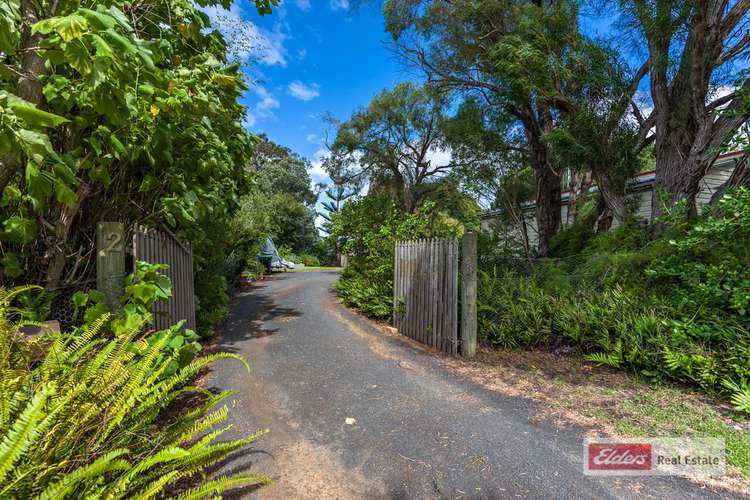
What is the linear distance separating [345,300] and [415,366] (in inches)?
187

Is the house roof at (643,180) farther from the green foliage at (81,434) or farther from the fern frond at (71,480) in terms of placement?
the fern frond at (71,480)

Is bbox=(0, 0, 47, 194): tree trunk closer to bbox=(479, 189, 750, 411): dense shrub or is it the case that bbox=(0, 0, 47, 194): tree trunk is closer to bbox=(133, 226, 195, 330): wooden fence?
bbox=(133, 226, 195, 330): wooden fence

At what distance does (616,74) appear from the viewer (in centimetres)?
615

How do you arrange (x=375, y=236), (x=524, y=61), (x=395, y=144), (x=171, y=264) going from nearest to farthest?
(x=171, y=264) < (x=524, y=61) < (x=375, y=236) < (x=395, y=144)

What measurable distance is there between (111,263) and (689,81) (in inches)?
320

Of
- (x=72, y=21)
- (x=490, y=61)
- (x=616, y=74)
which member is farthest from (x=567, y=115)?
(x=72, y=21)

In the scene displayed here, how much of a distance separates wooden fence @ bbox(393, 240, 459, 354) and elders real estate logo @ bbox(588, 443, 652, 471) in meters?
2.31

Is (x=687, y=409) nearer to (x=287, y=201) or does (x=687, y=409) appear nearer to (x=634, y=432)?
(x=634, y=432)

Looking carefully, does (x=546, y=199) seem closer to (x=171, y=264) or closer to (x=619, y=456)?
(x=619, y=456)

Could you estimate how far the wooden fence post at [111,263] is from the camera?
9.64 ft

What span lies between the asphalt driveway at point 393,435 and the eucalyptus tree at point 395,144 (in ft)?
37.6

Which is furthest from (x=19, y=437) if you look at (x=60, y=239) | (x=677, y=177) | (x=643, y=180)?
(x=643, y=180)

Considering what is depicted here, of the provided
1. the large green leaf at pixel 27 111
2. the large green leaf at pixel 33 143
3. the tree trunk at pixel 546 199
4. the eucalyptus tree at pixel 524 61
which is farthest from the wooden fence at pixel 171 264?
the tree trunk at pixel 546 199

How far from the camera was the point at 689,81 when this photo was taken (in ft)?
17.5
